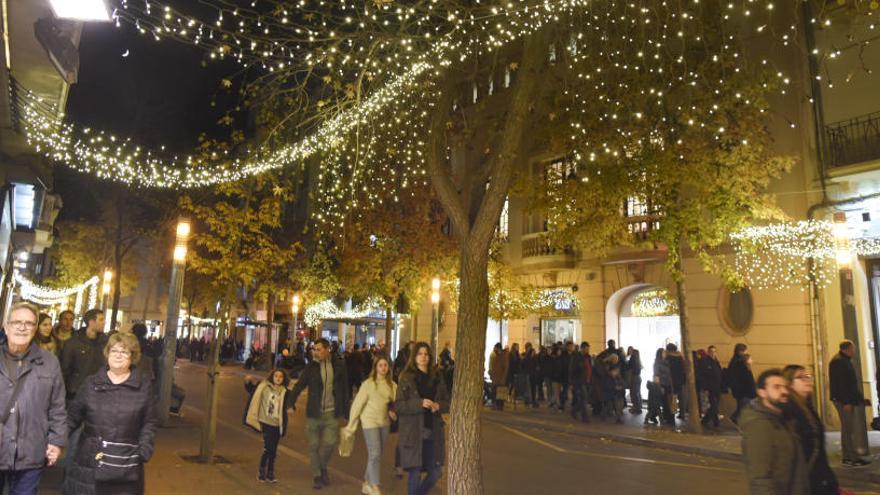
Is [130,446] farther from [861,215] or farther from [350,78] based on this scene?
[861,215]

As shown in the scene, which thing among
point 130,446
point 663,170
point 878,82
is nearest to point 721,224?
point 663,170

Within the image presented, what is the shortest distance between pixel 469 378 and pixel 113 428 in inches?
135

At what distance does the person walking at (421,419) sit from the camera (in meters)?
7.14

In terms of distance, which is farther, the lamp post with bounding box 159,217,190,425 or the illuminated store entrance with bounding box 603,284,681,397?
the illuminated store entrance with bounding box 603,284,681,397

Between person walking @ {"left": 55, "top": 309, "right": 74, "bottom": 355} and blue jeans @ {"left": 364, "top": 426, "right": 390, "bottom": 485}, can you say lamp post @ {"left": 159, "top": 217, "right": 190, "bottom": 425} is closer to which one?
person walking @ {"left": 55, "top": 309, "right": 74, "bottom": 355}

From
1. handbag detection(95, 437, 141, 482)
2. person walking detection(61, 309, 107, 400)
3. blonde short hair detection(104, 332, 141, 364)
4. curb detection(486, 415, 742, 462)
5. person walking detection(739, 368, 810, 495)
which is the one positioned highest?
blonde short hair detection(104, 332, 141, 364)

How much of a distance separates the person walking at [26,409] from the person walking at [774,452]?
4.94 meters

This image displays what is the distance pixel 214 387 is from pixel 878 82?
15724mm

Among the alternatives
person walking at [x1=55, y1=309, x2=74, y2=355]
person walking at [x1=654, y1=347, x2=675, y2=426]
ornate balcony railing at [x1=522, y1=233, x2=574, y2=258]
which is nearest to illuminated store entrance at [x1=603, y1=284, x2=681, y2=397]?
ornate balcony railing at [x1=522, y1=233, x2=574, y2=258]

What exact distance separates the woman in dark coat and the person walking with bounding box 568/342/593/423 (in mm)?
13598

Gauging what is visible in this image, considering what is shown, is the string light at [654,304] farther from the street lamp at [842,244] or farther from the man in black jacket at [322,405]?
the man in black jacket at [322,405]

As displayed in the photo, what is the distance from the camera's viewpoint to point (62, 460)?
345 inches

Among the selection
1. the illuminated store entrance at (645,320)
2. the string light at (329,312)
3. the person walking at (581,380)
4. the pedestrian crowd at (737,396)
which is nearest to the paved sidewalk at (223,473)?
the pedestrian crowd at (737,396)

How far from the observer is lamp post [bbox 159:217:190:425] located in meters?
11.3
